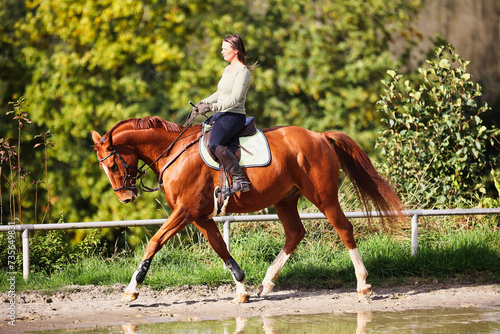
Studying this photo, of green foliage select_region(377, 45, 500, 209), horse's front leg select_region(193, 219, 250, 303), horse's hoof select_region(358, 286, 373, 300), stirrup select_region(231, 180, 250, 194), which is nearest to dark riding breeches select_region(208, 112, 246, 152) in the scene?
stirrup select_region(231, 180, 250, 194)

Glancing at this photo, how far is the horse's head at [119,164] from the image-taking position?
22.5 ft

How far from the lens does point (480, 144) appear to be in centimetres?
963

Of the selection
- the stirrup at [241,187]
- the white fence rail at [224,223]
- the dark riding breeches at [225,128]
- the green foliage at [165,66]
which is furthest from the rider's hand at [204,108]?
the green foliage at [165,66]

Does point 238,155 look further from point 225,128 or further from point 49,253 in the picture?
point 49,253

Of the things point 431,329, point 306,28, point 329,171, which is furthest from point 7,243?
point 306,28

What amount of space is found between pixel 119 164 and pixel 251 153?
55.4 inches

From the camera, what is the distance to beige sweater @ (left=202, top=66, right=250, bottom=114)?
6738 mm

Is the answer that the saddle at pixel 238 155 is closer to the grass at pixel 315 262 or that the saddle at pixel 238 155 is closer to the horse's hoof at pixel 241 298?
the horse's hoof at pixel 241 298

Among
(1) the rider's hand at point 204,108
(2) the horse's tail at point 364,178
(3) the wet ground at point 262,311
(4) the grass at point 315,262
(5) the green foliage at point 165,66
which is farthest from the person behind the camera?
(5) the green foliage at point 165,66

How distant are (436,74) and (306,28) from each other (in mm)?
4023

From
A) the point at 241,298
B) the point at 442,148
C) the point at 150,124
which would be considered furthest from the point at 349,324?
the point at 442,148

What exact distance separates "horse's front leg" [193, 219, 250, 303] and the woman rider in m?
0.64

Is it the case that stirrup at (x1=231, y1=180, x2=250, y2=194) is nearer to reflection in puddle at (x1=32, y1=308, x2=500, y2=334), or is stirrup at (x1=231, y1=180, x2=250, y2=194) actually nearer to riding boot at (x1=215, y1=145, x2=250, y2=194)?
riding boot at (x1=215, y1=145, x2=250, y2=194)

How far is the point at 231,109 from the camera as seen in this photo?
6.82 meters
